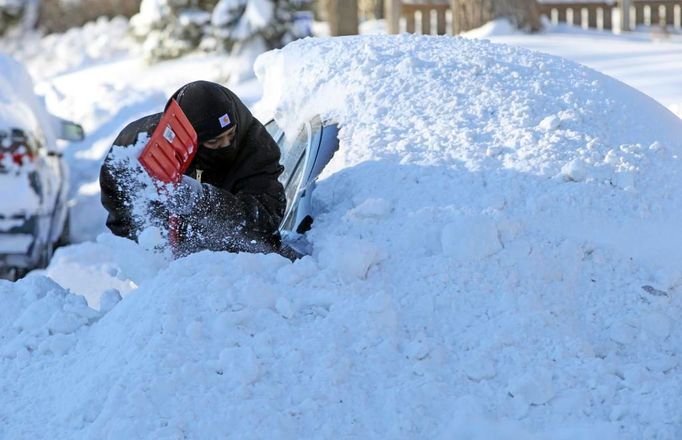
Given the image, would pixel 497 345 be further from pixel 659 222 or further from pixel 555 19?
pixel 555 19

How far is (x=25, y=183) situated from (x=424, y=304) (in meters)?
4.40

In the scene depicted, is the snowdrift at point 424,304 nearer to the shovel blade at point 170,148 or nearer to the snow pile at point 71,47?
the shovel blade at point 170,148

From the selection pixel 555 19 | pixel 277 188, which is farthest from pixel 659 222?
pixel 555 19

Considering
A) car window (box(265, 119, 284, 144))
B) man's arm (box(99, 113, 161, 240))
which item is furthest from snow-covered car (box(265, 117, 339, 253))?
man's arm (box(99, 113, 161, 240))

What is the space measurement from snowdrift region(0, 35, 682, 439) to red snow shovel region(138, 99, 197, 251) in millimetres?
325

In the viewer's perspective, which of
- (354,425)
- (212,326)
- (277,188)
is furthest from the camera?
(277,188)

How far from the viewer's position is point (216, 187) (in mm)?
4977

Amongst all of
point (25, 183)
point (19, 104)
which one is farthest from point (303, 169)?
point (19, 104)

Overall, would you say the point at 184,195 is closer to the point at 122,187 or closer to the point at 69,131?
the point at 122,187

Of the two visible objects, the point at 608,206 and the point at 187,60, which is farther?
the point at 187,60

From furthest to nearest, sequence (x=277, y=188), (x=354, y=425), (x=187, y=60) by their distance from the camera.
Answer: (x=187, y=60) < (x=277, y=188) < (x=354, y=425)

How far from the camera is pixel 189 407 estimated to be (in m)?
3.77

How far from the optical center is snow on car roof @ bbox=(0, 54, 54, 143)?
8008 mm

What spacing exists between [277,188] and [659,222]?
5.45ft
